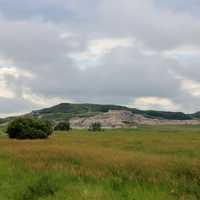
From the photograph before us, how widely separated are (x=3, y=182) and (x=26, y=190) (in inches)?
77.8

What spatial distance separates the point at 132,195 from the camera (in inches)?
378

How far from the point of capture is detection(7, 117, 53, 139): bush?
50.2 m

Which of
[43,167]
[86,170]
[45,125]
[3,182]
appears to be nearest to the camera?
[3,182]

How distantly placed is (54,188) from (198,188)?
3885 mm

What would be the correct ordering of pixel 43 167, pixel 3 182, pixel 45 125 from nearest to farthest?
pixel 3 182, pixel 43 167, pixel 45 125

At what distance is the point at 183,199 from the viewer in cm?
888

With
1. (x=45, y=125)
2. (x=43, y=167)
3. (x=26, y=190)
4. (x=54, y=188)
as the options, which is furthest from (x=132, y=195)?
(x=45, y=125)

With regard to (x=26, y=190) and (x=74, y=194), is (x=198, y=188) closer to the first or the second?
(x=74, y=194)

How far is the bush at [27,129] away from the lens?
50.2m

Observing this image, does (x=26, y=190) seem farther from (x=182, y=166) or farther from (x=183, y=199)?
(x=182, y=166)

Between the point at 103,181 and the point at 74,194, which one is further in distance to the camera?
the point at 103,181

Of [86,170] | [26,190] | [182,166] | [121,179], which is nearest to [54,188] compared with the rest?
[26,190]

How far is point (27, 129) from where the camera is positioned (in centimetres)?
5044

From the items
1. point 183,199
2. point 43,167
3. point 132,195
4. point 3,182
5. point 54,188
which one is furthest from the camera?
point 43,167
